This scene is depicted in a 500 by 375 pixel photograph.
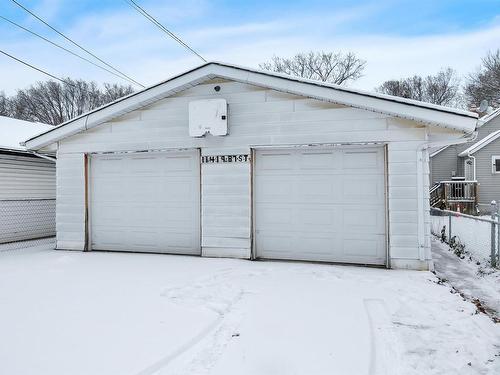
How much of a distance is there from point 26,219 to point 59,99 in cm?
4025

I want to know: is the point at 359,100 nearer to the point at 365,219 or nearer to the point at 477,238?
the point at 365,219

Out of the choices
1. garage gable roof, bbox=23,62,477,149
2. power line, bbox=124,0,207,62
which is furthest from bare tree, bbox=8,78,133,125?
garage gable roof, bbox=23,62,477,149

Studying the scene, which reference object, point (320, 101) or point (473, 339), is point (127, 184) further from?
point (473, 339)

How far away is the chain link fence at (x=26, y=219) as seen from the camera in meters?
10.7

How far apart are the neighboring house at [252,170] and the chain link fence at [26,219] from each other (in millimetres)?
2512

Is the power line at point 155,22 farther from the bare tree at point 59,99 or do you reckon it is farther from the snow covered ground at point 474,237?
the bare tree at point 59,99

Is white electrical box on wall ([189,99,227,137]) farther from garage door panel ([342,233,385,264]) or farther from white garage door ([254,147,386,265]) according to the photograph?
garage door panel ([342,233,385,264])

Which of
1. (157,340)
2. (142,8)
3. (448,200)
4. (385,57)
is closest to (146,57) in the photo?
(142,8)

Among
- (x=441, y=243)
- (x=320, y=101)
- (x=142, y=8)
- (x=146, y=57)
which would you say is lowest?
(x=441, y=243)

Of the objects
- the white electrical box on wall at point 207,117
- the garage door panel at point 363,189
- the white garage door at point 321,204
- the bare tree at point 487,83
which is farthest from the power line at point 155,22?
the bare tree at point 487,83

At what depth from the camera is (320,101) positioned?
752 centimetres

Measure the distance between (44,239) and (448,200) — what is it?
59.3 feet

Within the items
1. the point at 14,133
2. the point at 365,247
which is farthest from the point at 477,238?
the point at 14,133

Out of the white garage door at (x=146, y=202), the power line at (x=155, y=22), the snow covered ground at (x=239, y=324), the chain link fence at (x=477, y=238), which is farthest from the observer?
the power line at (x=155, y=22)
